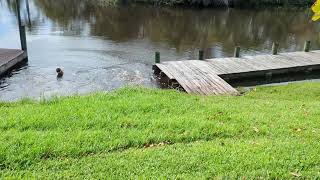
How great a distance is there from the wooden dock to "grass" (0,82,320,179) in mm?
5588

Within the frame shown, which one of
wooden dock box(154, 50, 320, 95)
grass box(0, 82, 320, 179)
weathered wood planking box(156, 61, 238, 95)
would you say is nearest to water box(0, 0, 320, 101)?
weathered wood planking box(156, 61, 238, 95)

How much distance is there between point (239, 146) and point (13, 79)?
42.1ft

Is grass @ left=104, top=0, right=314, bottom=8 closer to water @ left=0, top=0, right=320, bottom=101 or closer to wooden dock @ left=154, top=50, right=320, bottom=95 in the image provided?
water @ left=0, top=0, right=320, bottom=101

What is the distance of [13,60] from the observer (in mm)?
17031

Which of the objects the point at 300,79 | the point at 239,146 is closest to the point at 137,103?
the point at 239,146

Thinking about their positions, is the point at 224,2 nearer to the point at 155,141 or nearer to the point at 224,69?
the point at 224,69

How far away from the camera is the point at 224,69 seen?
52.4 feet

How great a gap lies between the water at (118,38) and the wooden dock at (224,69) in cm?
129

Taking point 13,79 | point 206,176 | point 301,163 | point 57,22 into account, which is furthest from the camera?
point 57,22

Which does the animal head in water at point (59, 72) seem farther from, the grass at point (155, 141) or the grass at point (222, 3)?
the grass at point (222, 3)

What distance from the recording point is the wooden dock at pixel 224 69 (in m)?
13.6

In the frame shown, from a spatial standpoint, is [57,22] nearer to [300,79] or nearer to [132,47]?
[132,47]

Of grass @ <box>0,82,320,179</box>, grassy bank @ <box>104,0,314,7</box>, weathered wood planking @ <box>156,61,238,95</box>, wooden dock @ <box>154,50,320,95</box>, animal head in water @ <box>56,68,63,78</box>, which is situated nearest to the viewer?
grass @ <box>0,82,320,179</box>

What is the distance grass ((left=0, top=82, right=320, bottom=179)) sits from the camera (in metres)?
4.77
